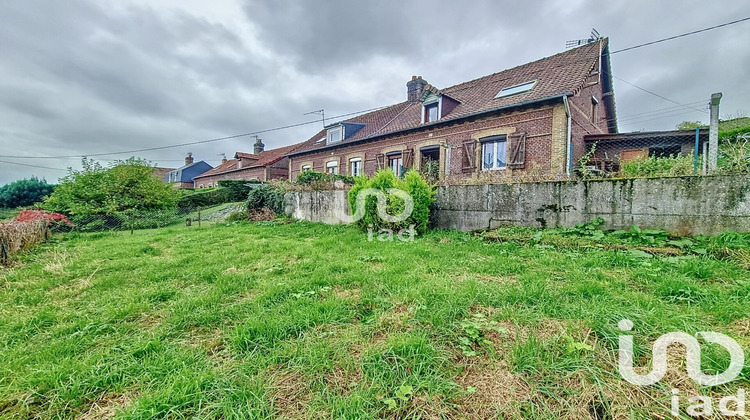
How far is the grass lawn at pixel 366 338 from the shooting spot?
127 centimetres

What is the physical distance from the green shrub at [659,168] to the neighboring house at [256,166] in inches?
777

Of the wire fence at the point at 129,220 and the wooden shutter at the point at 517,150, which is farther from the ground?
the wooden shutter at the point at 517,150

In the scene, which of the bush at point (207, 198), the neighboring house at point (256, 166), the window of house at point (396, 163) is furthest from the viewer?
the neighboring house at point (256, 166)

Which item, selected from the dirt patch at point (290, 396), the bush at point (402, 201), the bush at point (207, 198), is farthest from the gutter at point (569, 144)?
the bush at point (207, 198)

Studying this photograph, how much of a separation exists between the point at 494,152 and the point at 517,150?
100 centimetres

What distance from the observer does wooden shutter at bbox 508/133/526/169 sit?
975 centimetres

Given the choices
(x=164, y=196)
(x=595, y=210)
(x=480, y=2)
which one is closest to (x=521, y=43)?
(x=480, y=2)

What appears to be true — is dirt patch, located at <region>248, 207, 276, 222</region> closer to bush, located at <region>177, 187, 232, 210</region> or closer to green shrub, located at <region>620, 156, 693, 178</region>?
bush, located at <region>177, 187, 232, 210</region>

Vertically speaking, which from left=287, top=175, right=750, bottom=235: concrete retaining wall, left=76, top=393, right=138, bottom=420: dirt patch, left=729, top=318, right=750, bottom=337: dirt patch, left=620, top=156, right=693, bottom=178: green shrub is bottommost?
left=76, top=393, right=138, bottom=420: dirt patch

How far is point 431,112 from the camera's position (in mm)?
12641

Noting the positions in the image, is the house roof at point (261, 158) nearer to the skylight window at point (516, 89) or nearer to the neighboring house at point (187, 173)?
the neighboring house at point (187, 173)

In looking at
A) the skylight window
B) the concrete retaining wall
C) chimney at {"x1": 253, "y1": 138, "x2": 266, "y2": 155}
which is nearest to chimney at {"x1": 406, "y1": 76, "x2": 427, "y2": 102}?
the skylight window

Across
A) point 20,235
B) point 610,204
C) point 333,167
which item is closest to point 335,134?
point 333,167

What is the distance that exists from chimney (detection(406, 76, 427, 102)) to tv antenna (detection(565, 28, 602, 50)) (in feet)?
21.9
